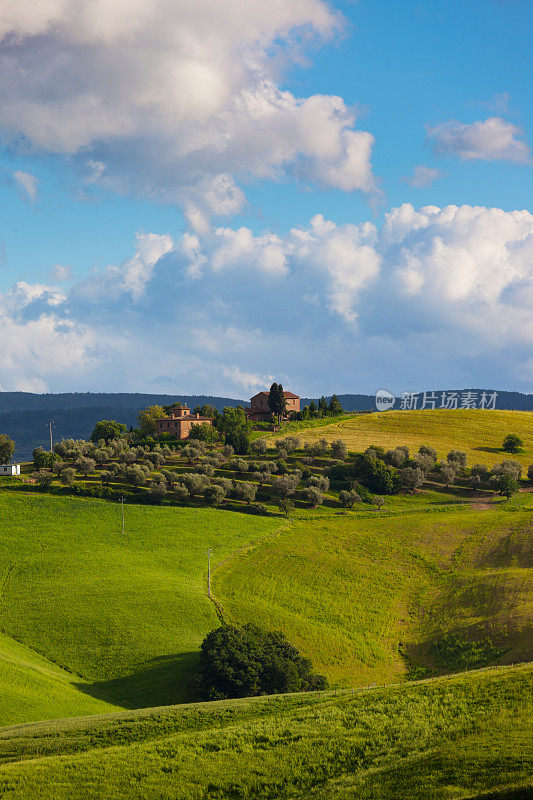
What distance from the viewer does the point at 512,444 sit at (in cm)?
17238

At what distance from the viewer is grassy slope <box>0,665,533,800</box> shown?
22.8m

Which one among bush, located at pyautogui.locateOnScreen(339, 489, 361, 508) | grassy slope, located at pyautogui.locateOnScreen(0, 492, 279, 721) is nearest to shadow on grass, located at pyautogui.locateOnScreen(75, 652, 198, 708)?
grassy slope, located at pyautogui.locateOnScreen(0, 492, 279, 721)

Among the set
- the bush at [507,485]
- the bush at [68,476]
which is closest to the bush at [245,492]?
the bush at [68,476]

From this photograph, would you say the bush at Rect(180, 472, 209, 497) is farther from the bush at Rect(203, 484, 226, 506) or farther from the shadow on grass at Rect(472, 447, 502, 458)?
the shadow on grass at Rect(472, 447, 502, 458)

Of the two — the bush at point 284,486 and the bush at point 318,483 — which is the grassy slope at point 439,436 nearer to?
the bush at point 318,483

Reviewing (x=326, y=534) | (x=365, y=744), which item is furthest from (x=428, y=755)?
(x=326, y=534)

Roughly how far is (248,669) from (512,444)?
5193 inches

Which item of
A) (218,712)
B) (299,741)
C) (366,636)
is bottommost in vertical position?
(366,636)

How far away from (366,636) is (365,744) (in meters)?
48.4

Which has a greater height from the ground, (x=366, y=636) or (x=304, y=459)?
(x=304, y=459)

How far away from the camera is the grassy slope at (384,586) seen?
69062mm

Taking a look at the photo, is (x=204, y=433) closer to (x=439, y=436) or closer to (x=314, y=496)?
(x=314, y=496)

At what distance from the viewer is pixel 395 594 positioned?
85812 millimetres

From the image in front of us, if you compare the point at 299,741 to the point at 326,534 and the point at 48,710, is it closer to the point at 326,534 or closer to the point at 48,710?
the point at 48,710
